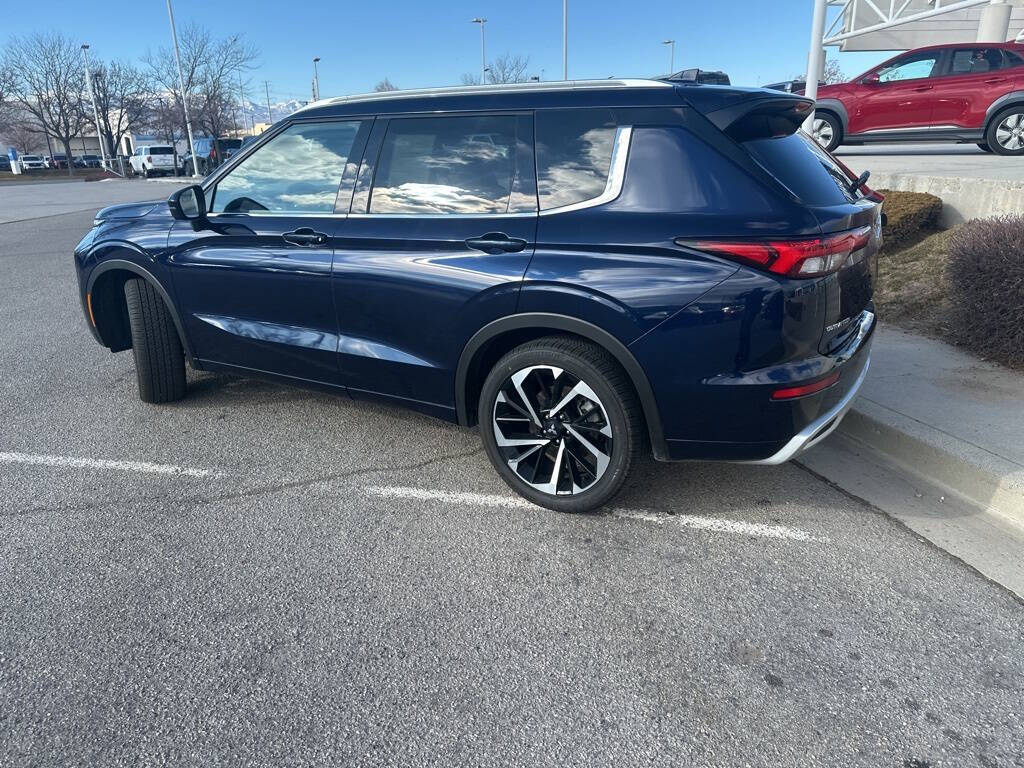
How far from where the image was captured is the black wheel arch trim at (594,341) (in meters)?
3.02

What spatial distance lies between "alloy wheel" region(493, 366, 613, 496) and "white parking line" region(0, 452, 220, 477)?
5.42ft

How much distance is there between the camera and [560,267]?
3.07 m

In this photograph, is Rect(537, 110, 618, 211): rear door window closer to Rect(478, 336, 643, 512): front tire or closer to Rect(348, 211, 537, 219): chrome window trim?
Rect(348, 211, 537, 219): chrome window trim

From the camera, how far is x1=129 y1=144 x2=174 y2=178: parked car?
154ft

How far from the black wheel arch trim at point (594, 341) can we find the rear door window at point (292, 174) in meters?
1.16

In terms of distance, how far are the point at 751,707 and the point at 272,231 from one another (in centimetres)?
318

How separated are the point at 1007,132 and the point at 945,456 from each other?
32.6 ft

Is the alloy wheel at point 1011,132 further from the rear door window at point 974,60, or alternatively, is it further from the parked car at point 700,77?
the parked car at point 700,77

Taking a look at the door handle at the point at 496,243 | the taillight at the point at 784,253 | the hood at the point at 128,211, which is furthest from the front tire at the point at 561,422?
the hood at the point at 128,211

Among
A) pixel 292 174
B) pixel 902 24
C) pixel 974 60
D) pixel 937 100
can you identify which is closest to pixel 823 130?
pixel 937 100

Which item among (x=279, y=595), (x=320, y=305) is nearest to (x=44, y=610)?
(x=279, y=595)

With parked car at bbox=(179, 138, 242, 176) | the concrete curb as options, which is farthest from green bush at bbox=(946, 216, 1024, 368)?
parked car at bbox=(179, 138, 242, 176)

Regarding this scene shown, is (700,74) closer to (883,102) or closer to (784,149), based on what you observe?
(784,149)

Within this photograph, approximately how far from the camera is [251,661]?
8.13 ft
